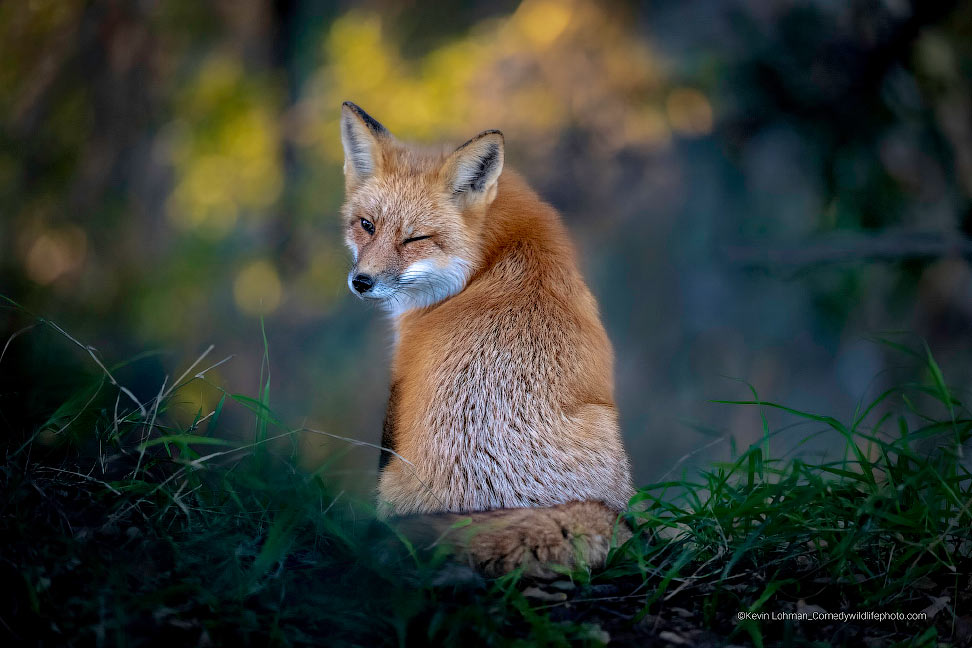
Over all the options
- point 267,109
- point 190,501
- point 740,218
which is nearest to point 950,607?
point 190,501

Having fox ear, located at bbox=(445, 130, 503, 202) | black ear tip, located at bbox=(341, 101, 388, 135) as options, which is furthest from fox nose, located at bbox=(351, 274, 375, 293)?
black ear tip, located at bbox=(341, 101, 388, 135)

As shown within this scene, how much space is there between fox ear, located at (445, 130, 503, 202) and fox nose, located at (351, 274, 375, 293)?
1.90ft

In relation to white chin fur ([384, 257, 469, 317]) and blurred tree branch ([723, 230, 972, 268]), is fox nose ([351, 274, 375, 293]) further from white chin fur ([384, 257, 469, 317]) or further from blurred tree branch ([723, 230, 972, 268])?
blurred tree branch ([723, 230, 972, 268])

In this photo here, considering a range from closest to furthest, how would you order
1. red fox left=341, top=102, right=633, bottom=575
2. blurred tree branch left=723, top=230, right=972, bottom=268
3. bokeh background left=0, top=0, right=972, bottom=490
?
1. red fox left=341, top=102, right=633, bottom=575
2. blurred tree branch left=723, top=230, right=972, bottom=268
3. bokeh background left=0, top=0, right=972, bottom=490

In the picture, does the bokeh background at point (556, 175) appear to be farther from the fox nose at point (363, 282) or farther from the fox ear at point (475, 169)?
the fox ear at point (475, 169)

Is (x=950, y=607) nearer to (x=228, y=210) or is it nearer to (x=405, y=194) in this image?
(x=405, y=194)

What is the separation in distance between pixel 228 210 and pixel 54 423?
5.13 meters

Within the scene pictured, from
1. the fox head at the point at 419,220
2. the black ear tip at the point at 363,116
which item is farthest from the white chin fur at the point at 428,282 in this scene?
the black ear tip at the point at 363,116

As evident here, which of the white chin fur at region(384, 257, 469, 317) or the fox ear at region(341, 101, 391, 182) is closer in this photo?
the white chin fur at region(384, 257, 469, 317)

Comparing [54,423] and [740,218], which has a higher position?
[740,218]

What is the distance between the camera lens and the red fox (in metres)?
2.48

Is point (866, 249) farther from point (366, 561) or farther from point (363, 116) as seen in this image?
point (366, 561)

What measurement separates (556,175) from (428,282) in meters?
5.72

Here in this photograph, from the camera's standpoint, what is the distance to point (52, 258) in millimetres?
7086
